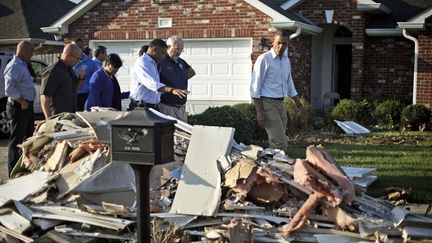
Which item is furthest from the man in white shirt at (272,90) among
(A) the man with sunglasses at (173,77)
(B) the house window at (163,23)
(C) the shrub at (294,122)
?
(B) the house window at (163,23)

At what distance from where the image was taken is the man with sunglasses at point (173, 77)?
26.3ft

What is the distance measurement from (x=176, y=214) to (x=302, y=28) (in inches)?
468

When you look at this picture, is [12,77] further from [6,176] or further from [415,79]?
[415,79]

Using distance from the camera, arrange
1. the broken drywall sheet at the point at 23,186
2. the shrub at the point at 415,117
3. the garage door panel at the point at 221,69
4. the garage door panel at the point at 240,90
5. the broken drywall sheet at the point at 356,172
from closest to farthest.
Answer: the broken drywall sheet at the point at 23,186
the broken drywall sheet at the point at 356,172
the shrub at the point at 415,117
the garage door panel at the point at 240,90
the garage door panel at the point at 221,69

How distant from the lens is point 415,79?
1603 centimetres

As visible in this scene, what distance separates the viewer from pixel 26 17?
24609 millimetres

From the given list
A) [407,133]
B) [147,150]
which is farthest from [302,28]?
[147,150]

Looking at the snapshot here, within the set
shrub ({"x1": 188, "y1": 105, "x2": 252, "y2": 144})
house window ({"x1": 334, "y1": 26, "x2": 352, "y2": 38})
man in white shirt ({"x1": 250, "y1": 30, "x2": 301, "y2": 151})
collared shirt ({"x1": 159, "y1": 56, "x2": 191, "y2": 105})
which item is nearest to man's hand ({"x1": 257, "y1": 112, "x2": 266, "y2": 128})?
man in white shirt ({"x1": 250, "y1": 30, "x2": 301, "y2": 151})

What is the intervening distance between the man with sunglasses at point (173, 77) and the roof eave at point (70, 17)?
1049 centimetres

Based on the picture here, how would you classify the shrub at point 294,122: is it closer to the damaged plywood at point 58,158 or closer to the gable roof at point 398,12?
the gable roof at point 398,12

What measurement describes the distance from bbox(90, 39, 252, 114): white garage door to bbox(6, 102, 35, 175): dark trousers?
29.6 feet

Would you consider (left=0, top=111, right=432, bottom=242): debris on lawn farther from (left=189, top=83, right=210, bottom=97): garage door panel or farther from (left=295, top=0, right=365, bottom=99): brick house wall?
(left=295, top=0, right=365, bottom=99): brick house wall

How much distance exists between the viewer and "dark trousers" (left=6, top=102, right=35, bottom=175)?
27.0 feet

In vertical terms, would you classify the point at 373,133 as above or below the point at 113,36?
below
